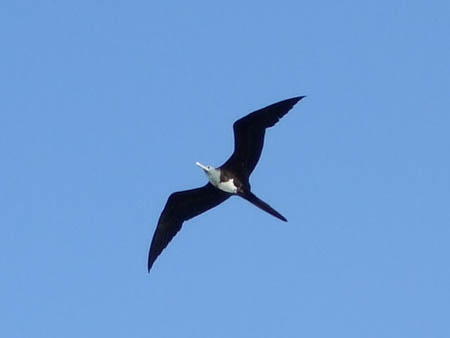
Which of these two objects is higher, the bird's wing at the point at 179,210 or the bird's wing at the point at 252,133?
the bird's wing at the point at 252,133

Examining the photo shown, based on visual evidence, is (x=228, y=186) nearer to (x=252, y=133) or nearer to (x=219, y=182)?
(x=219, y=182)

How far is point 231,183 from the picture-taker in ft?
71.1

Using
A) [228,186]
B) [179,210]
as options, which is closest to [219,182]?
[228,186]

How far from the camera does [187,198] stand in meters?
22.7

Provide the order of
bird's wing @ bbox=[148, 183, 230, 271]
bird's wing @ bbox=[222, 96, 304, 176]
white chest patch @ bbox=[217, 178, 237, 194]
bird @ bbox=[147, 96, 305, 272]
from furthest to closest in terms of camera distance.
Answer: bird's wing @ bbox=[148, 183, 230, 271], white chest patch @ bbox=[217, 178, 237, 194], bird @ bbox=[147, 96, 305, 272], bird's wing @ bbox=[222, 96, 304, 176]

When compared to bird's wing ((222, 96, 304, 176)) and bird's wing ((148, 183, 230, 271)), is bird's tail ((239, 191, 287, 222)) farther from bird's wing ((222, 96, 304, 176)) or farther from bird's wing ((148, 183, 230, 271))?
bird's wing ((148, 183, 230, 271))

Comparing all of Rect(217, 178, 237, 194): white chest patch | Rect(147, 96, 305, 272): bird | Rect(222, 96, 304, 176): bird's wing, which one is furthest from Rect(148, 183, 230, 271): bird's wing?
Rect(222, 96, 304, 176): bird's wing

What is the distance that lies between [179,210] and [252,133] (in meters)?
2.24

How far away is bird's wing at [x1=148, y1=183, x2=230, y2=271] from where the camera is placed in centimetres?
2264

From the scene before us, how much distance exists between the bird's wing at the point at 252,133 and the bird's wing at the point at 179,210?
1.01m

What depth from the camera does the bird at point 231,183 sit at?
21250 millimetres

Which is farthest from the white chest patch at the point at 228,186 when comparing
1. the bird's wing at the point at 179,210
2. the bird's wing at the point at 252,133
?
the bird's wing at the point at 179,210

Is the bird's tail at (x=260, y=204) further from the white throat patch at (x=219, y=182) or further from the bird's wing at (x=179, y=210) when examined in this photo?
the bird's wing at (x=179, y=210)

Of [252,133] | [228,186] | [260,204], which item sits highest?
[252,133]
